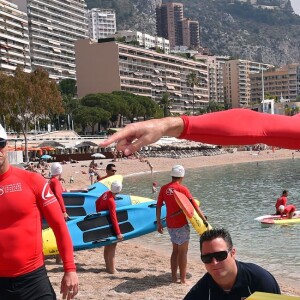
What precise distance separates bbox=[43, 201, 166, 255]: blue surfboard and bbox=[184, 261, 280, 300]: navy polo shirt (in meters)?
6.27

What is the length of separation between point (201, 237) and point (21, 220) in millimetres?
1433

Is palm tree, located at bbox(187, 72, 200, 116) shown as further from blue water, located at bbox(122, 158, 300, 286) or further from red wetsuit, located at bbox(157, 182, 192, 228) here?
red wetsuit, located at bbox(157, 182, 192, 228)

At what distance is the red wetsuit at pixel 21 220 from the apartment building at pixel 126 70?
12319 cm

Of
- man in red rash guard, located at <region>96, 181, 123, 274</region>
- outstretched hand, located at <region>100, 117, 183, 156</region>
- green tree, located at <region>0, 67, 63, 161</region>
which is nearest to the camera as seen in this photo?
outstretched hand, located at <region>100, 117, 183, 156</region>

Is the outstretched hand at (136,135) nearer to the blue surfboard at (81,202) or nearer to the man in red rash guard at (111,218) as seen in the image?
the man in red rash guard at (111,218)

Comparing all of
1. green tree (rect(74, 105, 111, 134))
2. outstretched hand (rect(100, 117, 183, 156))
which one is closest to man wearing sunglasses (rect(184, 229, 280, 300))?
outstretched hand (rect(100, 117, 183, 156))

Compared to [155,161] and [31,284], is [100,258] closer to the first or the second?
[31,284]

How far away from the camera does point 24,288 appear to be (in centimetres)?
385

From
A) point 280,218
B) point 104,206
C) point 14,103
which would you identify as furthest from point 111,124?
point 104,206

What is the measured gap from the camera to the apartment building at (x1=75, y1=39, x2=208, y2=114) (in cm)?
12781

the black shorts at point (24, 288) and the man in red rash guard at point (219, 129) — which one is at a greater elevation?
the man in red rash guard at point (219, 129)

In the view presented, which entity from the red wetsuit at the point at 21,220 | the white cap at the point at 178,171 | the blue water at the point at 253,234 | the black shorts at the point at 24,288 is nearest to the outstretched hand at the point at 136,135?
the red wetsuit at the point at 21,220

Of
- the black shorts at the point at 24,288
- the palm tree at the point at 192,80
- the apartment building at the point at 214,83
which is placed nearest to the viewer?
the black shorts at the point at 24,288

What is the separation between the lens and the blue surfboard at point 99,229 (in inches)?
367
